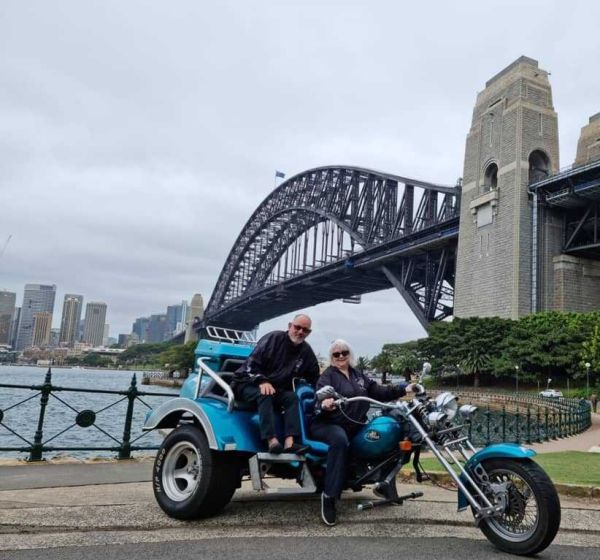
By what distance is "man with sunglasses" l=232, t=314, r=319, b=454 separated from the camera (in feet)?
12.8

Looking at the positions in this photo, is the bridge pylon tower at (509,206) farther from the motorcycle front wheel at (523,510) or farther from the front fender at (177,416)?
the motorcycle front wheel at (523,510)

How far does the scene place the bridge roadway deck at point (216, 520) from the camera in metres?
3.46

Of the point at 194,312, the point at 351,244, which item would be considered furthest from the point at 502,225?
the point at 194,312

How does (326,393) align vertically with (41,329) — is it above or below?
below

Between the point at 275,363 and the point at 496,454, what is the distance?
1647 mm

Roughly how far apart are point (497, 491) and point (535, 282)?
37.7 m

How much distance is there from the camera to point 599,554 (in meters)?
3.35

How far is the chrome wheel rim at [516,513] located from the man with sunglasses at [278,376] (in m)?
1.30

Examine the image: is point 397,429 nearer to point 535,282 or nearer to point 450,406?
point 450,406

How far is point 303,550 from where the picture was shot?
3.25 m

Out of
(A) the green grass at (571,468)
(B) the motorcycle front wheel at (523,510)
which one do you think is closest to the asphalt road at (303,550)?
(B) the motorcycle front wheel at (523,510)

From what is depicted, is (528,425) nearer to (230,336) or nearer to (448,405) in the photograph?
(230,336)

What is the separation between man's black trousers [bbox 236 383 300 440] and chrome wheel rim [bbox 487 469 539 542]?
1.38 m

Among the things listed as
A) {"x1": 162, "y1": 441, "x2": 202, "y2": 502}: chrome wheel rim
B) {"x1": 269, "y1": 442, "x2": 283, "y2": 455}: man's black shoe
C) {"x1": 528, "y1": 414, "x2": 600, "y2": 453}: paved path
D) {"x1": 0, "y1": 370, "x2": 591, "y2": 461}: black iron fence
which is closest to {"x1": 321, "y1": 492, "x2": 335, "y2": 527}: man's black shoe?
{"x1": 269, "y1": 442, "x2": 283, "y2": 455}: man's black shoe
